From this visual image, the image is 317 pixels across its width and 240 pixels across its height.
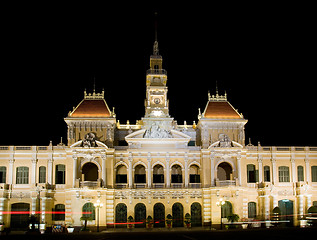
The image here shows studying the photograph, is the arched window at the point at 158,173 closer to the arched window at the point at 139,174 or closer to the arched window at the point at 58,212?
the arched window at the point at 139,174

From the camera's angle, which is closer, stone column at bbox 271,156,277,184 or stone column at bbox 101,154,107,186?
stone column at bbox 101,154,107,186

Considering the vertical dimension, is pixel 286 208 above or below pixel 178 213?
above

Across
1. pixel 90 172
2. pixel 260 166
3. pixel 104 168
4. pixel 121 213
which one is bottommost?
pixel 121 213

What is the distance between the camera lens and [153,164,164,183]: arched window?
212 feet

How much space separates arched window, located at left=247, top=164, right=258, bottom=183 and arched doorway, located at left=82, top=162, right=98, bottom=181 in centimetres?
2180

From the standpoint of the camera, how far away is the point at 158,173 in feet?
214

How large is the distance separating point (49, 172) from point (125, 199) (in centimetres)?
1136

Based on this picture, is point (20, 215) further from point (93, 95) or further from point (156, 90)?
point (156, 90)

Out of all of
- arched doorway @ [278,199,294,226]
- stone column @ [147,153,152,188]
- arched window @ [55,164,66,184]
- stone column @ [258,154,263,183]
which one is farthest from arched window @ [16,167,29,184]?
arched doorway @ [278,199,294,226]

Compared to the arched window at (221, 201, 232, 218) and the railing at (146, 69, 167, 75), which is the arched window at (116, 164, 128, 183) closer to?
the arched window at (221, 201, 232, 218)

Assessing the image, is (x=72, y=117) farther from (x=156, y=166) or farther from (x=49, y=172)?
(x=156, y=166)

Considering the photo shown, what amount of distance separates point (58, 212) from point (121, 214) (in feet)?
28.4

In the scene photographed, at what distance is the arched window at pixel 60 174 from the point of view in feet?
207

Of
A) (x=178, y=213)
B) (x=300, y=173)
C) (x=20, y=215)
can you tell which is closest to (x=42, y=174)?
(x=20, y=215)
